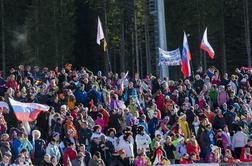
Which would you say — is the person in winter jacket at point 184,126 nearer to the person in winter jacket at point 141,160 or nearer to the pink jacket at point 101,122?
the pink jacket at point 101,122

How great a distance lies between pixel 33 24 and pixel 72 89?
37290 millimetres

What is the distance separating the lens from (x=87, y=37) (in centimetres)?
6350

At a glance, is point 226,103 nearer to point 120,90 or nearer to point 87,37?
point 120,90

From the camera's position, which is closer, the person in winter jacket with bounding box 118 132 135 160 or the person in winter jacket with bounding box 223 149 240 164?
the person in winter jacket with bounding box 223 149 240 164

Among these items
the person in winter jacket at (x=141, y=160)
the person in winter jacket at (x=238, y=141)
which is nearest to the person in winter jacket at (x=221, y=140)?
the person in winter jacket at (x=238, y=141)

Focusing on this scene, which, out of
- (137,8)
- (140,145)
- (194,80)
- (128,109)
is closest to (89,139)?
(140,145)

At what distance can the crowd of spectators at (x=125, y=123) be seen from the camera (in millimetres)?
20375

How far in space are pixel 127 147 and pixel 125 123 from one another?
2.17 meters

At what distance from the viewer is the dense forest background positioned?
191ft

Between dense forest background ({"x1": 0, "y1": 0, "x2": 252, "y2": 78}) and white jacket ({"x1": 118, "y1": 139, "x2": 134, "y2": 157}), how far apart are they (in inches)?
1362

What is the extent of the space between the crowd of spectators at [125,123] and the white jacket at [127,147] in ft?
0.09

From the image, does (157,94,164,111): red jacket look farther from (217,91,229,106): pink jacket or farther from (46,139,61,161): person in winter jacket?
(46,139,61,161): person in winter jacket

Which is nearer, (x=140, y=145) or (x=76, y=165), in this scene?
(x=76, y=165)

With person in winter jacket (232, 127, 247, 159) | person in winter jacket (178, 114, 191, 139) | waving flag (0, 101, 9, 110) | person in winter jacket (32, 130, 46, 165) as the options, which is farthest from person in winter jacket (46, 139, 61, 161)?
person in winter jacket (232, 127, 247, 159)
